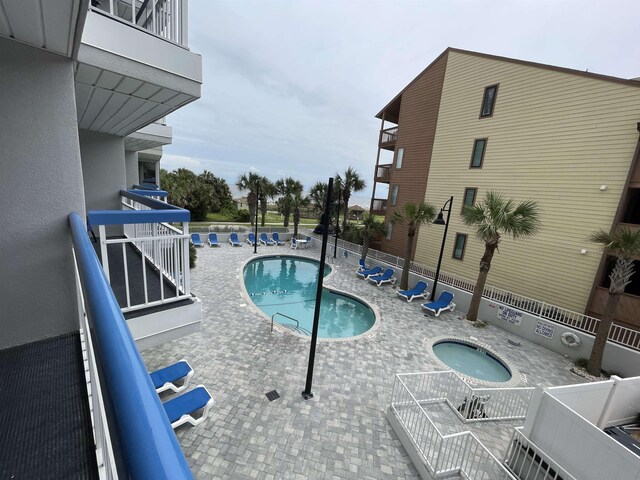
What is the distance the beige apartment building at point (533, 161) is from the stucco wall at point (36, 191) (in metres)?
14.7

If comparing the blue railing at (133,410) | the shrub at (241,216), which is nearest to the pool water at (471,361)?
the blue railing at (133,410)

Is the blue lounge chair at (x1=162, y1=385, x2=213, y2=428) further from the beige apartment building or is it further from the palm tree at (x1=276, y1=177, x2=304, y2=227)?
the palm tree at (x1=276, y1=177, x2=304, y2=227)

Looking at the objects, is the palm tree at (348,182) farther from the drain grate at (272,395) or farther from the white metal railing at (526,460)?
the white metal railing at (526,460)

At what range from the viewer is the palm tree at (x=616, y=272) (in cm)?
733

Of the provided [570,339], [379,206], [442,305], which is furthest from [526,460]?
[379,206]

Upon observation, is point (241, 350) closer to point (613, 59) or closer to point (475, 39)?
point (475, 39)

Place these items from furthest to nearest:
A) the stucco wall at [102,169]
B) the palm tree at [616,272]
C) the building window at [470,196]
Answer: the building window at [470,196], the palm tree at [616,272], the stucco wall at [102,169]

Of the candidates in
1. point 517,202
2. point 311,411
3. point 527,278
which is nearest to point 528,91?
point 517,202

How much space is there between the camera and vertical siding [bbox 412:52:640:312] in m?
10.0

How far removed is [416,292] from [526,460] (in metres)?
8.16

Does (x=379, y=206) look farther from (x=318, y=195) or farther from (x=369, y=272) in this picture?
(x=369, y=272)

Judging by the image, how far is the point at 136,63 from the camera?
357 centimetres

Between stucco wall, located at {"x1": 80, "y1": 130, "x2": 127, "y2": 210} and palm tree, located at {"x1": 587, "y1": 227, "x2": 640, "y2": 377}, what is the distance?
13.7m

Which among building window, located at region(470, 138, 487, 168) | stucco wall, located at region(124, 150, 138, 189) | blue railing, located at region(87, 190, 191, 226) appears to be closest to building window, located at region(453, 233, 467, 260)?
building window, located at region(470, 138, 487, 168)
